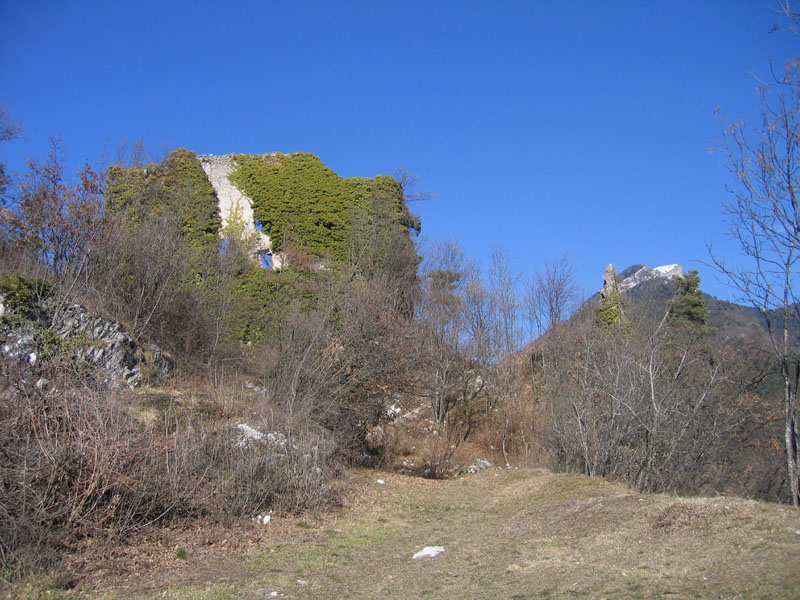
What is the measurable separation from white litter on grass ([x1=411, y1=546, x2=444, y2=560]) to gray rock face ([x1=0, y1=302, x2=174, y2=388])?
7.19 metres

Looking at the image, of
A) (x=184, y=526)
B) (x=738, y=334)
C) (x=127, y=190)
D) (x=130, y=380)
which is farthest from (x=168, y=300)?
(x=738, y=334)

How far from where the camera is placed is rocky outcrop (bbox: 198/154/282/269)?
28.8 meters

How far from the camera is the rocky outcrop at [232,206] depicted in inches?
1132

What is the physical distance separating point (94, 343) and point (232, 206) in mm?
15669

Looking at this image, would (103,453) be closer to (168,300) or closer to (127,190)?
(168,300)

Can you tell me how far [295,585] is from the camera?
659 centimetres

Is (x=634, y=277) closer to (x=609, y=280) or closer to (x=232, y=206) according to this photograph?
(x=609, y=280)

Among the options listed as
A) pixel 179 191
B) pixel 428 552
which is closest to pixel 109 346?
pixel 428 552

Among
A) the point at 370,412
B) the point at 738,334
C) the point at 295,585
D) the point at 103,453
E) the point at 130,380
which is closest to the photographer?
the point at 295,585

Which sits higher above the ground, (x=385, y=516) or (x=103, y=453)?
(x=103, y=453)

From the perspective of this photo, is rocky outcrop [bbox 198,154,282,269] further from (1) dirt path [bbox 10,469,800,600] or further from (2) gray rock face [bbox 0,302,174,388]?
(1) dirt path [bbox 10,469,800,600]

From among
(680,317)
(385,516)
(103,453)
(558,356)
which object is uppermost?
(680,317)

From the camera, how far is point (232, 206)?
29156mm

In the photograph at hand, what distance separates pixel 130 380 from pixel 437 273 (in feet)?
50.6
